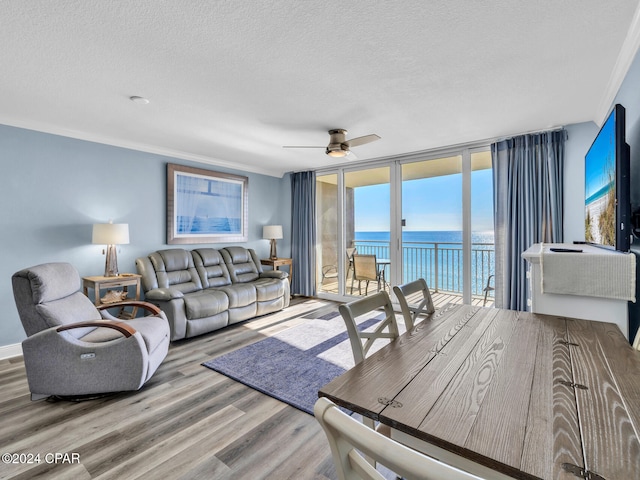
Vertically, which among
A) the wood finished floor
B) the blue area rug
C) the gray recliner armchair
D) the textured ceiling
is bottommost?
the wood finished floor

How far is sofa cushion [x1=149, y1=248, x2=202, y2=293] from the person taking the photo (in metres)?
4.12

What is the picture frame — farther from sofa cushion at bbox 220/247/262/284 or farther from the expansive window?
the expansive window

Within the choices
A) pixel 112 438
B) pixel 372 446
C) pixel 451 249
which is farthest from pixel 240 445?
pixel 451 249

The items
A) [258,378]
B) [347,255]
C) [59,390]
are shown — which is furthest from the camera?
[347,255]

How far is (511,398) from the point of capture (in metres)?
0.89

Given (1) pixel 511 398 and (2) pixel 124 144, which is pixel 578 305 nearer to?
(1) pixel 511 398

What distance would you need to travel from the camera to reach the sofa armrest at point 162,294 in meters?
3.60

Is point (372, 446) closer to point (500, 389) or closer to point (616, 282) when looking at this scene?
point (500, 389)

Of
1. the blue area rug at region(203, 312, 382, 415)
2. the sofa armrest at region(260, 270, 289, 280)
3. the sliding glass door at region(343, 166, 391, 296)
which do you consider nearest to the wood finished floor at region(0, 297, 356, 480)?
the blue area rug at region(203, 312, 382, 415)

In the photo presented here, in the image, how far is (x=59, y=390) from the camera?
7.52 ft

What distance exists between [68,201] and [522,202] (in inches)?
216

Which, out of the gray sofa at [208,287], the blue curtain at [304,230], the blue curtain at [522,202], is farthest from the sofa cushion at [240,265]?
the blue curtain at [522,202]

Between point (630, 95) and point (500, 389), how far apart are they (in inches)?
94.3

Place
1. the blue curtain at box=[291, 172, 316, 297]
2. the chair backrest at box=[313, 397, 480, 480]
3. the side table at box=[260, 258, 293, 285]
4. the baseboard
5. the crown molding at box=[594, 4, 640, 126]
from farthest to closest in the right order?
the blue curtain at box=[291, 172, 316, 297] < the side table at box=[260, 258, 293, 285] < the baseboard < the crown molding at box=[594, 4, 640, 126] < the chair backrest at box=[313, 397, 480, 480]
